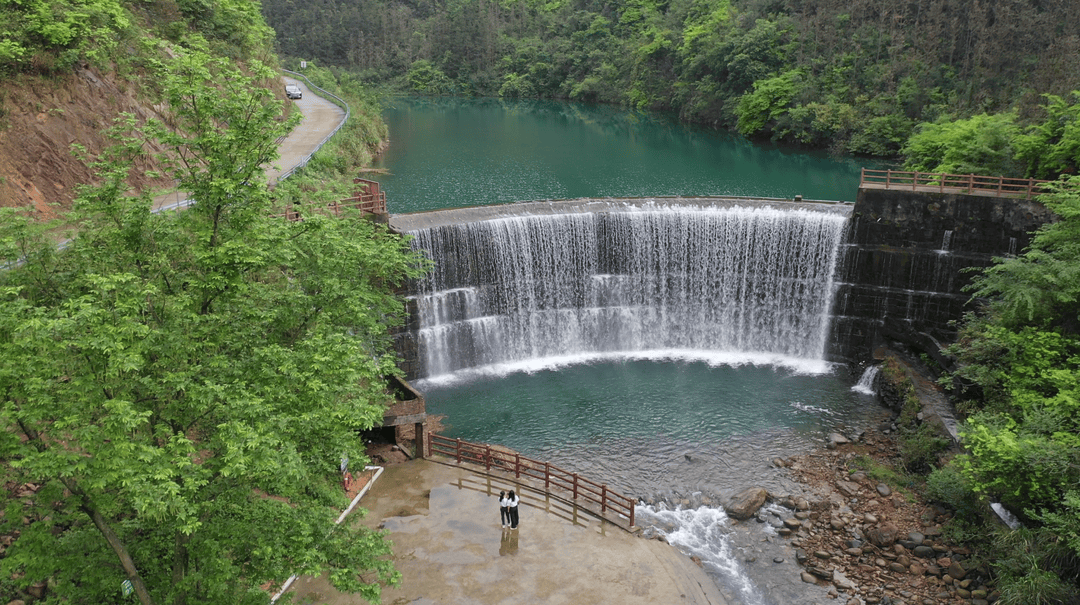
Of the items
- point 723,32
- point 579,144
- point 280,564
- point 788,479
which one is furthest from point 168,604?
point 723,32

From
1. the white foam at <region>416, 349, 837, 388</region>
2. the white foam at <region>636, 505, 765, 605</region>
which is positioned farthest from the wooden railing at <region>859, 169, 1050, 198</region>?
the white foam at <region>636, 505, 765, 605</region>

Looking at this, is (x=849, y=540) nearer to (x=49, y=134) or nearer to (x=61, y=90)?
(x=49, y=134)

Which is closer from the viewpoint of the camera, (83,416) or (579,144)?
(83,416)

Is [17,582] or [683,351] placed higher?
[17,582]

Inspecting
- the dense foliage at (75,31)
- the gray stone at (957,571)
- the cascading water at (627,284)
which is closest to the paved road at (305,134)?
the dense foliage at (75,31)

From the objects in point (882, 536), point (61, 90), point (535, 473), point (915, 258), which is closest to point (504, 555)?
point (535, 473)

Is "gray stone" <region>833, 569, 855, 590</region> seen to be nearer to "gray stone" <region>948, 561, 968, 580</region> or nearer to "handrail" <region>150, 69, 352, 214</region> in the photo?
"gray stone" <region>948, 561, 968, 580</region>

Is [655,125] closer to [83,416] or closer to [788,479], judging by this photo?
[788,479]
